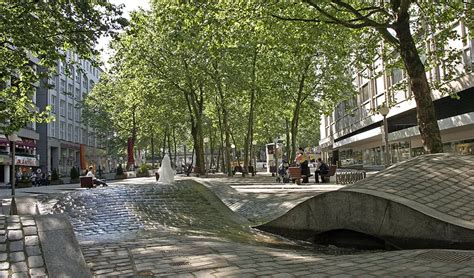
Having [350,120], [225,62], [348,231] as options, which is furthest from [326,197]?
[350,120]

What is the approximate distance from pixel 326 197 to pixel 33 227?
4894 millimetres

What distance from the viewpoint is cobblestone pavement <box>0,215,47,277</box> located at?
4645mm

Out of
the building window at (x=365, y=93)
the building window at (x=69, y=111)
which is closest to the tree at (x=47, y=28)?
the building window at (x=365, y=93)

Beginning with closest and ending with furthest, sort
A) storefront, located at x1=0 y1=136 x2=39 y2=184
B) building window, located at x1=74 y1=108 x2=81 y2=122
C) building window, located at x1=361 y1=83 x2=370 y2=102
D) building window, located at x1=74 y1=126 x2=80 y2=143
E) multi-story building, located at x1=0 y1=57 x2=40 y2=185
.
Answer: storefront, located at x1=0 y1=136 x2=39 y2=184 < multi-story building, located at x1=0 y1=57 x2=40 y2=185 < building window, located at x1=361 y1=83 x2=370 y2=102 < building window, located at x1=74 y1=108 x2=81 y2=122 < building window, located at x1=74 y1=126 x2=80 y2=143

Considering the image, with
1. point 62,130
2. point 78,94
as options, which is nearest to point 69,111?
point 62,130

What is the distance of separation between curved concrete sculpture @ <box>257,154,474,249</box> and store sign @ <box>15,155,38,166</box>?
1605 inches

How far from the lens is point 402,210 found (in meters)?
7.12

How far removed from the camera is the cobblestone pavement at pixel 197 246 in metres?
4.98

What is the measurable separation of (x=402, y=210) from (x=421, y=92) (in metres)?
7.26

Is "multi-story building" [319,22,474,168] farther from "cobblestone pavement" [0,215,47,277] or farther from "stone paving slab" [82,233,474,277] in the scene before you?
"cobblestone pavement" [0,215,47,277]

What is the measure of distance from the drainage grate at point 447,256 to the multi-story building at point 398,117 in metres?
13.4

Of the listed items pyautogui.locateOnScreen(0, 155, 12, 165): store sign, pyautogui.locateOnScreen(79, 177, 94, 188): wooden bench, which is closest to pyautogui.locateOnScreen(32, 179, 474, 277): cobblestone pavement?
pyautogui.locateOnScreen(79, 177, 94, 188): wooden bench

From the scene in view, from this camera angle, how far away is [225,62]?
31.1 meters

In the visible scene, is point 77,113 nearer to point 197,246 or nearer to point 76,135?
point 76,135
